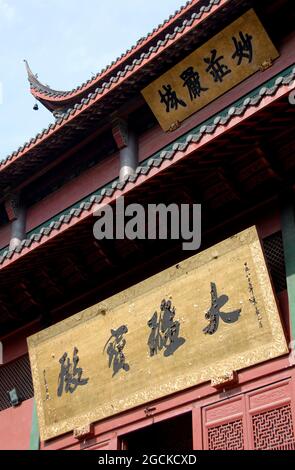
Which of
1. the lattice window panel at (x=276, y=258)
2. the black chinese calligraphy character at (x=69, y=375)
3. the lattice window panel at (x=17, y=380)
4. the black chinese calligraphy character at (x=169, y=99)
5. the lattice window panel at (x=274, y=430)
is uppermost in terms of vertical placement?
the black chinese calligraphy character at (x=169, y=99)

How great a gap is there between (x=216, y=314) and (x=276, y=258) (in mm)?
878

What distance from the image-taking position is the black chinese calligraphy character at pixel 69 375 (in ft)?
27.5

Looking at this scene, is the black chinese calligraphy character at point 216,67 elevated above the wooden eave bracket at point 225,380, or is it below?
above

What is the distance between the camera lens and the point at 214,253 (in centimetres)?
752

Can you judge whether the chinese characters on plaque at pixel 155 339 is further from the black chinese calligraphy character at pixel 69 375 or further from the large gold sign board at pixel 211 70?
the large gold sign board at pixel 211 70

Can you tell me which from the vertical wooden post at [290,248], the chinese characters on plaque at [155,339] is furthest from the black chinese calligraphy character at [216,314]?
the vertical wooden post at [290,248]

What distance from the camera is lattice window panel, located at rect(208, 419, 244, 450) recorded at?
6.88 metres

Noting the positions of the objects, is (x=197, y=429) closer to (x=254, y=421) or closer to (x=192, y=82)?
(x=254, y=421)

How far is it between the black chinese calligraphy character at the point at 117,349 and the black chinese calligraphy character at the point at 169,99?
11.0 feet

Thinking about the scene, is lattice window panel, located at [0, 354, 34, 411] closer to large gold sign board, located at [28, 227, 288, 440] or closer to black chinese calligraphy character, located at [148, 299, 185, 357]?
large gold sign board, located at [28, 227, 288, 440]

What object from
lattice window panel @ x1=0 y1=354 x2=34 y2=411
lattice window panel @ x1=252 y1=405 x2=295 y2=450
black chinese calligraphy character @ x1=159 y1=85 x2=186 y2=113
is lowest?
lattice window panel @ x1=252 y1=405 x2=295 y2=450

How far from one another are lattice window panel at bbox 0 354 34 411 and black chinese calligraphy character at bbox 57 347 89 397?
35.8 inches

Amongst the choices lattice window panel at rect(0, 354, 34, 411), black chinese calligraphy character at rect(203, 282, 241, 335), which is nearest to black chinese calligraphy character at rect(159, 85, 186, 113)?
black chinese calligraphy character at rect(203, 282, 241, 335)

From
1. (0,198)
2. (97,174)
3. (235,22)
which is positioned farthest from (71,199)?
(235,22)
